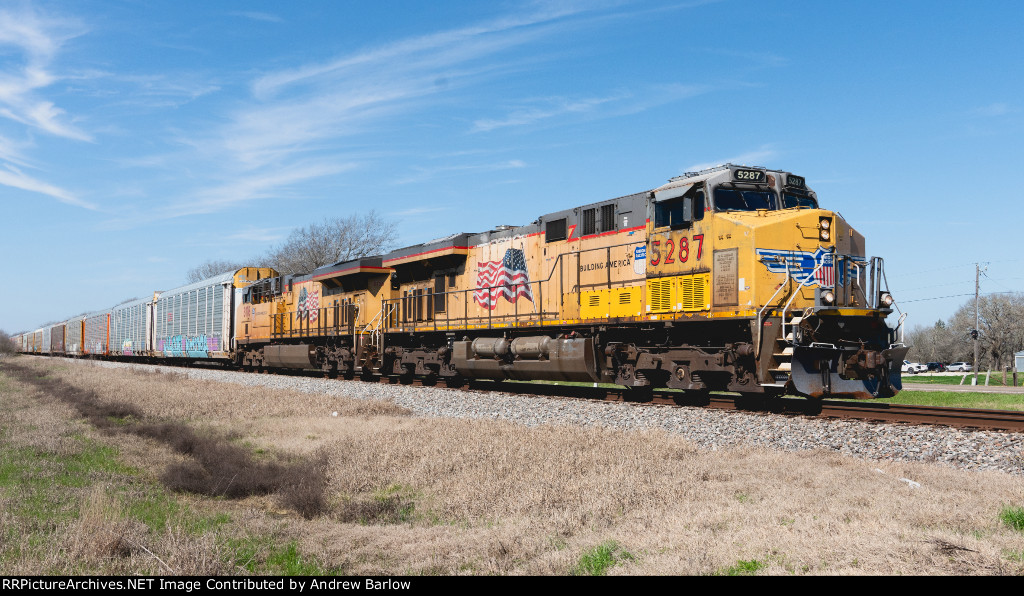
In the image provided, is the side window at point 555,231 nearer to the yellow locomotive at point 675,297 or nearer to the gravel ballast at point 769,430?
the yellow locomotive at point 675,297

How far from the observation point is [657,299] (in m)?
13.0

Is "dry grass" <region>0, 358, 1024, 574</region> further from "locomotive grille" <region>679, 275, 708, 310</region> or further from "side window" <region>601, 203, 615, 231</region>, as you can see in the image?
"side window" <region>601, 203, 615, 231</region>

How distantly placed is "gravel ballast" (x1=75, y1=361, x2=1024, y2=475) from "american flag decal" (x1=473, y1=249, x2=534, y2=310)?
108 inches

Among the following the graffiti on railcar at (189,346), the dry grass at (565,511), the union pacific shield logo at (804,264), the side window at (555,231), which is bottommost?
the dry grass at (565,511)

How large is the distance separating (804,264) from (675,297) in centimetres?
212

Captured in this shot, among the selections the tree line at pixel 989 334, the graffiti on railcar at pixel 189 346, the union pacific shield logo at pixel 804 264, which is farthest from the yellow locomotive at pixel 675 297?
the tree line at pixel 989 334

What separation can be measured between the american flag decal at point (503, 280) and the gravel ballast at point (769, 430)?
2748 mm

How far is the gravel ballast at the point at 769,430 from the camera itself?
7.82m

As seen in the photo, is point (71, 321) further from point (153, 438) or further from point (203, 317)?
point (153, 438)

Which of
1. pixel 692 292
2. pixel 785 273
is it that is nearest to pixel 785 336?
pixel 785 273

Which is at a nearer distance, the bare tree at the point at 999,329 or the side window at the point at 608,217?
the side window at the point at 608,217

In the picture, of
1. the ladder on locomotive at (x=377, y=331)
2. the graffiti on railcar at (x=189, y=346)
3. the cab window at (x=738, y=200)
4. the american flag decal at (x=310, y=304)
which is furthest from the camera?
the graffiti on railcar at (x=189, y=346)

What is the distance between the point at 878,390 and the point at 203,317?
1152 inches
